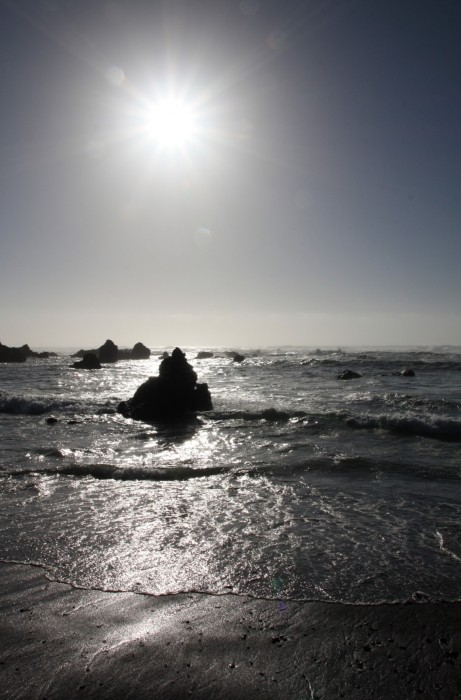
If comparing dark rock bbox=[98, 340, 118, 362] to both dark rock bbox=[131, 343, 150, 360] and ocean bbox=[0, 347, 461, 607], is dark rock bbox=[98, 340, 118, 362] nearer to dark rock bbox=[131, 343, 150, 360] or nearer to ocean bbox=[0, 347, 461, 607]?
dark rock bbox=[131, 343, 150, 360]

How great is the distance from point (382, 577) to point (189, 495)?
11.5ft

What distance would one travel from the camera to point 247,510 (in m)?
6.38

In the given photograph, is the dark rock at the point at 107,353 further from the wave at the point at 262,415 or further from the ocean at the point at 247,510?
the ocean at the point at 247,510

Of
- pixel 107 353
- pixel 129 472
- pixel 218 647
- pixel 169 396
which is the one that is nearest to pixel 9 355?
pixel 107 353

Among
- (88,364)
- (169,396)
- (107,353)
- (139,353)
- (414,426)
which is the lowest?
(414,426)

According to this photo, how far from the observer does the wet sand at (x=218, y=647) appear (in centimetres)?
293

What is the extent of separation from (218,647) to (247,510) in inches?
120

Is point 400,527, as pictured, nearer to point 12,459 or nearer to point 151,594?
point 151,594

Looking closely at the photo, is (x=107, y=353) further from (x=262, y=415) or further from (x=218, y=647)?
(x=218, y=647)

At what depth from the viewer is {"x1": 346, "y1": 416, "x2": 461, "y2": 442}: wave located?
12.1 metres

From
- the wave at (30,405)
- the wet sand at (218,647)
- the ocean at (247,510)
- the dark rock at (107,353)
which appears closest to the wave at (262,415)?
the ocean at (247,510)

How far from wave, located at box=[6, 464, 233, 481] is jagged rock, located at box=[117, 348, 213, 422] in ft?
26.1

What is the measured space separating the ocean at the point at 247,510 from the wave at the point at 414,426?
0.05 meters

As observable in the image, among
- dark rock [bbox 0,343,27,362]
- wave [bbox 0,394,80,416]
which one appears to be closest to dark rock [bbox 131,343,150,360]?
dark rock [bbox 0,343,27,362]
